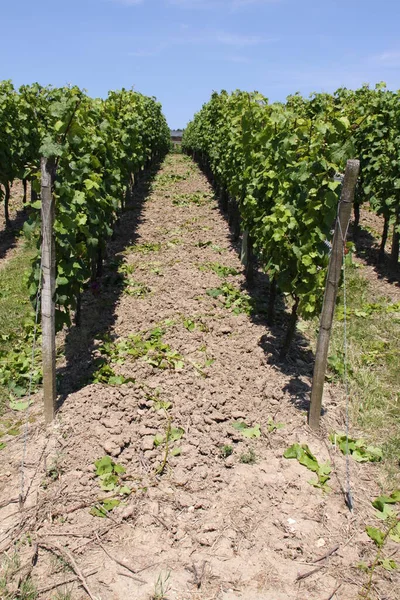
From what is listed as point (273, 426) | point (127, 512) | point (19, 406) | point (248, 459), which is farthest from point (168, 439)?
point (19, 406)

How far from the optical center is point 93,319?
7512 mm

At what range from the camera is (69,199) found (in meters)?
5.47

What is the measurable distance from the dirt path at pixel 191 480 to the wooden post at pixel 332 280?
1.21ft

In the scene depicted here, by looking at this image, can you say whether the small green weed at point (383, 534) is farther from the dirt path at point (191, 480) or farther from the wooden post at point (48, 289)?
the wooden post at point (48, 289)

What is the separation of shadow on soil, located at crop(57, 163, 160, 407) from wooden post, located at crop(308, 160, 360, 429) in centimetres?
262

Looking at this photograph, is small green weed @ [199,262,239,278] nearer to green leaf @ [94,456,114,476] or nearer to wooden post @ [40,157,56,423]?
wooden post @ [40,157,56,423]

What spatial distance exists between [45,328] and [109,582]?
251 cm

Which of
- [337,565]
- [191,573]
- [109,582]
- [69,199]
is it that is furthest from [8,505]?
[69,199]

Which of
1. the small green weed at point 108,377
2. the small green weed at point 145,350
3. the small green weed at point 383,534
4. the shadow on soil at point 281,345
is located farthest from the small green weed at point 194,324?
the small green weed at point 383,534

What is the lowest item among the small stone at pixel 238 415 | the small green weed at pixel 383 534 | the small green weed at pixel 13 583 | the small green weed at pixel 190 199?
the small green weed at pixel 383 534

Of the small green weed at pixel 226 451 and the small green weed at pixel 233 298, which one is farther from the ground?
the small green weed at pixel 233 298

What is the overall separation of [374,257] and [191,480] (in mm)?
8947

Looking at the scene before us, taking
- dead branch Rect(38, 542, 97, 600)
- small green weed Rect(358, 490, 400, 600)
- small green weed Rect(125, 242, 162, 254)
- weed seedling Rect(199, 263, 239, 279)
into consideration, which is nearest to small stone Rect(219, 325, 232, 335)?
weed seedling Rect(199, 263, 239, 279)

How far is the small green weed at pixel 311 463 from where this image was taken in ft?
13.6
